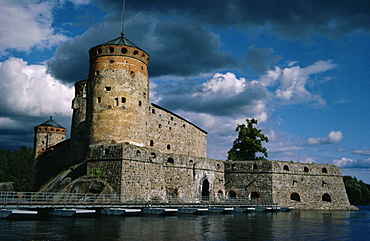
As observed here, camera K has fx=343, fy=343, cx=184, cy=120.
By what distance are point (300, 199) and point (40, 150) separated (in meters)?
34.8

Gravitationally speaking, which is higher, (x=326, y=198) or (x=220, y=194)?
(x=220, y=194)

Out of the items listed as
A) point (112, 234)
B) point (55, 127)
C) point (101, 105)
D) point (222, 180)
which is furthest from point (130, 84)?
point (55, 127)

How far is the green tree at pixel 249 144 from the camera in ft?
139

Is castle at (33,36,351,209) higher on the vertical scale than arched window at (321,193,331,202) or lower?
higher

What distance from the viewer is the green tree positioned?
139 ft

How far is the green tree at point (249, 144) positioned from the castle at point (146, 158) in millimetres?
6379

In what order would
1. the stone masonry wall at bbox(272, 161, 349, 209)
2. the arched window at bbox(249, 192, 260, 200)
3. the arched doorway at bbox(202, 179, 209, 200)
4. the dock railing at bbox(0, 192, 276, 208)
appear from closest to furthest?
the dock railing at bbox(0, 192, 276, 208) → the arched doorway at bbox(202, 179, 209, 200) → the arched window at bbox(249, 192, 260, 200) → the stone masonry wall at bbox(272, 161, 349, 209)

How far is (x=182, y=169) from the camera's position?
32.0 m

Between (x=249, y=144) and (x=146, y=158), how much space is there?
57.9 feet

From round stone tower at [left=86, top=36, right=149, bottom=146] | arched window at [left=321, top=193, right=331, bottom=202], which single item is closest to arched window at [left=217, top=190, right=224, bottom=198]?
round stone tower at [left=86, top=36, right=149, bottom=146]

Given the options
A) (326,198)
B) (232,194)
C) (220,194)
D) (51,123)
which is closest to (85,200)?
(220,194)

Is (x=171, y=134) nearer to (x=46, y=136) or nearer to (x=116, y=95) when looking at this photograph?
(x=116, y=95)

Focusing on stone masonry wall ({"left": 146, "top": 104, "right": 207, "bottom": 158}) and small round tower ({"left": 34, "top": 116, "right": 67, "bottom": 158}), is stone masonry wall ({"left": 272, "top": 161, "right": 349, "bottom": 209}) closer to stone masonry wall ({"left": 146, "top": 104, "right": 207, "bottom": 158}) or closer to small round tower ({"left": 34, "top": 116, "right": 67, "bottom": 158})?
stone masonry wall ({"left": 146, "top": 104, "right": 207, "bottom": 158})

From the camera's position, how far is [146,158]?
2870 centimetres
